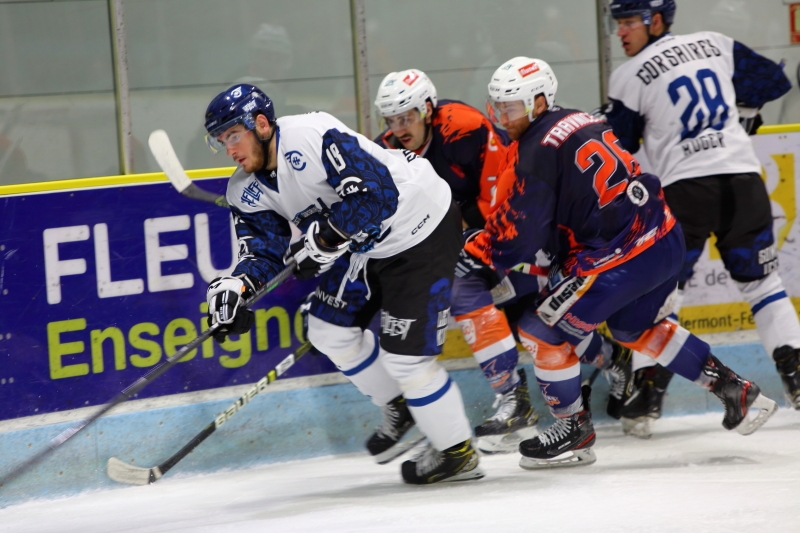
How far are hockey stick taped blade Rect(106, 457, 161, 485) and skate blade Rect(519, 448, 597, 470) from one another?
1.22 meters

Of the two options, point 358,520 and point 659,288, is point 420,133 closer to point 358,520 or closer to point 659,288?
point 659,288

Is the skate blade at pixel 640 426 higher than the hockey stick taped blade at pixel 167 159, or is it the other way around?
the hockey stick taped blade at pixel 167 159

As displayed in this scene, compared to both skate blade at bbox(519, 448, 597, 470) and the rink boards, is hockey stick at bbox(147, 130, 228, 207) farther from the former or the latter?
skate blade at bbox(519, 448, 597, 470)

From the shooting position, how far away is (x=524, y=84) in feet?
9.61

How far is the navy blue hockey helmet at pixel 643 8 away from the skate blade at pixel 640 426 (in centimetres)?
146

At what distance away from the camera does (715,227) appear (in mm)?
3465

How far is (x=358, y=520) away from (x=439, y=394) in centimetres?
52

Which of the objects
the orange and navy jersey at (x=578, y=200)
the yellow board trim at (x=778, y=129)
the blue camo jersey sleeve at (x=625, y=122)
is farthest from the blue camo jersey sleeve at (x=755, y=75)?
the orange and navy jersey at (x=578, y=200)

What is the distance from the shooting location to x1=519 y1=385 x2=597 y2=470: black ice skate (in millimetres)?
3037

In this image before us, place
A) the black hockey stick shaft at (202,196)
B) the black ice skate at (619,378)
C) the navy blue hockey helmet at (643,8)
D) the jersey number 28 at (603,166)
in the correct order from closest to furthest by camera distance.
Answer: the jersey number 28 at (603,166), the black hockey stick shaft at (202,196), the navy blue hockey helmet at (643,8), the black ice skate at (619,378)

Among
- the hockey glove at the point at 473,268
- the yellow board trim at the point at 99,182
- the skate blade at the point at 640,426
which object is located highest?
the yellow board trim at the point at 99,182

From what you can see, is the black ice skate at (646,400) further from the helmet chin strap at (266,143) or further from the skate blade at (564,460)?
the helmet chin strap at (266,143)

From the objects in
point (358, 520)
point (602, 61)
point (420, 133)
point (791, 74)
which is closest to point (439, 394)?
point (358, 520)

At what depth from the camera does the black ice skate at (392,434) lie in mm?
3221
